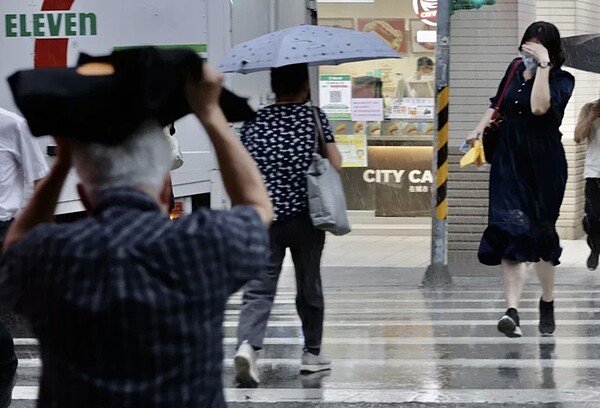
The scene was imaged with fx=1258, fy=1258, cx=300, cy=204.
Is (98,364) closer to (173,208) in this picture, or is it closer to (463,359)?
(463,359)

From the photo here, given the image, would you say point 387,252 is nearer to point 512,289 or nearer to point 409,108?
point 409,108

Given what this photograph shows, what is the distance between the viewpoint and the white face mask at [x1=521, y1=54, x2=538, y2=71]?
7.44m

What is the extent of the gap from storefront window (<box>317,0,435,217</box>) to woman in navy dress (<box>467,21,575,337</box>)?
814 cm

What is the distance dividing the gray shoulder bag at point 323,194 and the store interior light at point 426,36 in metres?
9.45

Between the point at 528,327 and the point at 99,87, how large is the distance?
22.2 ft

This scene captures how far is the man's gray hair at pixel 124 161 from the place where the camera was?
2.40 metres

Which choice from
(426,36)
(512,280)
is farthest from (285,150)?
(426,36)

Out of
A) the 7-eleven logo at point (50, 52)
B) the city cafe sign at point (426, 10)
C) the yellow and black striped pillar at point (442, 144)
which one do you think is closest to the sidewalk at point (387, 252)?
the yellow and black striped pillar at point (442, 144)

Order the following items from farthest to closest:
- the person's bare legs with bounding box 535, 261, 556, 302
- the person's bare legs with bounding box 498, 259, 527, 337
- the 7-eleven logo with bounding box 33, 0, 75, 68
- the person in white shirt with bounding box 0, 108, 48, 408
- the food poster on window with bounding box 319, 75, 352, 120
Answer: the food poster on window with bounding box 319, 75, 352, 120
the 7-eleven logo with bounding box 33, 0, 75, 68
the person's bare legs with bounding box 535, 261, 556, 302
the person's bare legs with bounding box 498, 259, 527, 337
the person in white shirt with bounding box 0, 108, 48, 408

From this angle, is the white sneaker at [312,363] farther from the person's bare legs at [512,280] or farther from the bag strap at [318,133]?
the person's bare legs at [512,280]

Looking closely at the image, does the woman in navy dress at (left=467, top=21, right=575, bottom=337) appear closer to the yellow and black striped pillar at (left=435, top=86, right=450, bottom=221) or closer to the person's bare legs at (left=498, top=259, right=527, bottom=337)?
the person's bare legs at (left=498, top=259, right=527, bottom=337)

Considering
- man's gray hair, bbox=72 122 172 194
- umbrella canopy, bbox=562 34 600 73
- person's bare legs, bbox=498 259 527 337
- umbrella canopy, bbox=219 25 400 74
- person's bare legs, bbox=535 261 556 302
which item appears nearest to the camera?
man's gray hair, bbox=72 122 172 194

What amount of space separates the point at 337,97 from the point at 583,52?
16.1ft

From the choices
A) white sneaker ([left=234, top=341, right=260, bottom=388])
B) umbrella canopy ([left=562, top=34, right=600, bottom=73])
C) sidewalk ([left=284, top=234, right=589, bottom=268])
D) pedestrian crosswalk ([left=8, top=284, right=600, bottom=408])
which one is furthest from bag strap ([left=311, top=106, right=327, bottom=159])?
sidewalk ([left=284, top=234, right=589, bottom=268])
